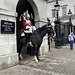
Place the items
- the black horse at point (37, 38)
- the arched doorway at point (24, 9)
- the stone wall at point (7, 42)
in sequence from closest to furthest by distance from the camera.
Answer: the stone wall at point (7, 42) → the black horse at point (37, 38) → the arched doorway at point (24, 9)

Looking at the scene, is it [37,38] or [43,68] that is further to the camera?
[37,38]

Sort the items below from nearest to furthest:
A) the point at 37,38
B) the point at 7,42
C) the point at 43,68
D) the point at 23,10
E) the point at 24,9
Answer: the point at 43,68 → the point at 7,42 → the point at 37,38 → the point at 24,9 → the point at 23,10

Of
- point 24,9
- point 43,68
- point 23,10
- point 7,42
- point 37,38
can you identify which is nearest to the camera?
point 43,68

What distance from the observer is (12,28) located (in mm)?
5652

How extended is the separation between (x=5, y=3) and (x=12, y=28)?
4.23 ft

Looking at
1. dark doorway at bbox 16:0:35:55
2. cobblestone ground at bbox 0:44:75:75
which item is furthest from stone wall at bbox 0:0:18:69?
dark doorway at bbox 16:0:35:55

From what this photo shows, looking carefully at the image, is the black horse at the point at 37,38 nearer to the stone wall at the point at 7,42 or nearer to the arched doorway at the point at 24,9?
the stone wall at the point at 7,42

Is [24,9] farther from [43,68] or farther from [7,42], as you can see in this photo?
[43,68]

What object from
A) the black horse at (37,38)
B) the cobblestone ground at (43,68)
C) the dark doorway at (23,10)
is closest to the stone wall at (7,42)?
the cobblestone ground at (43,68)

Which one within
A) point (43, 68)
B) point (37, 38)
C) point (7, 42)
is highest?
point (37, 38)

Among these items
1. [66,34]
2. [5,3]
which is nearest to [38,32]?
[5,3]

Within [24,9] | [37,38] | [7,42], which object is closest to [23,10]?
[24,9]

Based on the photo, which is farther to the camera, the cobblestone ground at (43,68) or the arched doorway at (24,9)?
the arched doorway at (24,9)

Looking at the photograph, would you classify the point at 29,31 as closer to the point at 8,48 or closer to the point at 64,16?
the point at 8,48
